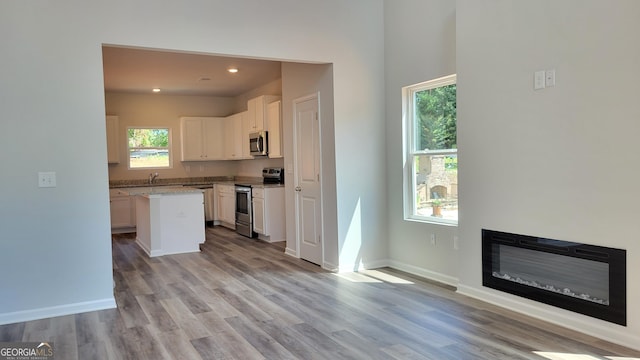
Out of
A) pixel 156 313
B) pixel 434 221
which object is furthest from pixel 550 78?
pixel 156 313

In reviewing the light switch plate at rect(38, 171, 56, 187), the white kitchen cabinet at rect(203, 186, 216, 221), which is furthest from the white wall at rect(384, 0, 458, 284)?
the white kitchen cabinet at rect(203, 186, 216, 221)

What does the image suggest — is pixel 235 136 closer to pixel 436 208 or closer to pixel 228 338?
pixel 436 208

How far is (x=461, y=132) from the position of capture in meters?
4.07

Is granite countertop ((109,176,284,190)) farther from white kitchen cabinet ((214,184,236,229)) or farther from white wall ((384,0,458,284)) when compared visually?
white wall ((384,0,458,284))

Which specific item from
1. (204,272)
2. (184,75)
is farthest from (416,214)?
(184,75)

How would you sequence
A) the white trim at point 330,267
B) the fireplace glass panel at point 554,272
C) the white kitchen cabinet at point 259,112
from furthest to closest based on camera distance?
the white kitchen cabinet at point 259,112 → the white trim at point 330,267 → the fireplace glass panel at point 554,272

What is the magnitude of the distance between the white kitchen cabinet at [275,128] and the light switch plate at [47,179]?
3.94 m

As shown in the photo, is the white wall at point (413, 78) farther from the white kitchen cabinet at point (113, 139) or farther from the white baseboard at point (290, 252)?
the white kitchen cabinet at point (113, 139)

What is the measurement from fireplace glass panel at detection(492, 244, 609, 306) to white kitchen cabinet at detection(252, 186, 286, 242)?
152 inches

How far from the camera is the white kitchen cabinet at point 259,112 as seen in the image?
7660 millimetres

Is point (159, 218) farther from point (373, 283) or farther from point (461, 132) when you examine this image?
point (461, 132)

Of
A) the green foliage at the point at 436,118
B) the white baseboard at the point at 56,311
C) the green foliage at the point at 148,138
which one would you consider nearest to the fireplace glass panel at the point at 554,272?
the green foliage at the point at 436,118

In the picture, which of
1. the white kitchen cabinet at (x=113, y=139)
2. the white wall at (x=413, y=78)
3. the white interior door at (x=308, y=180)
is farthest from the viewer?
the white kitchen cabinet at (x=113, y=139)

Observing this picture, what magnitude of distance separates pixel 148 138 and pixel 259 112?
111 inches
